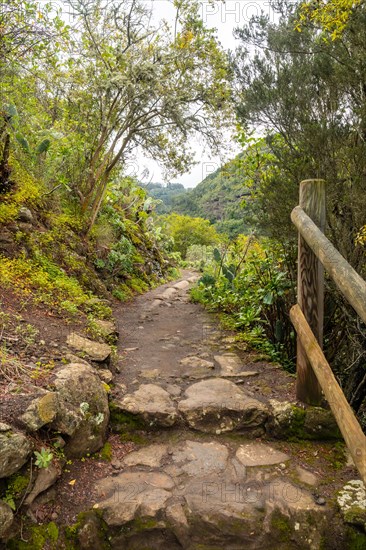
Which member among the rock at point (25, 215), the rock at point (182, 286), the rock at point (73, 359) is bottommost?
the rock at point (182, 286)

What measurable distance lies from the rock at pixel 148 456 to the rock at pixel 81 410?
229 millimetres

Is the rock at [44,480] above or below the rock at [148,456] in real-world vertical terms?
above

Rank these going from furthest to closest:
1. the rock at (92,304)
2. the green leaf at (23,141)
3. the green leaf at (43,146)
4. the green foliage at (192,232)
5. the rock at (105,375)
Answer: the green foliage at (192,232)
the green leaf at (43,146)
the green leaf at (23,141)
the rock at (92,304)
the rock at (105,375)

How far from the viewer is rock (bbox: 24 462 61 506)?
193 cm

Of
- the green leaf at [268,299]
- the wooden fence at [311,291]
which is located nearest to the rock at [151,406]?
the wooden fence at [311,291]

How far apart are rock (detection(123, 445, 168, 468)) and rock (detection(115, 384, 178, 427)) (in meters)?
0.19

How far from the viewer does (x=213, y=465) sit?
2398mm

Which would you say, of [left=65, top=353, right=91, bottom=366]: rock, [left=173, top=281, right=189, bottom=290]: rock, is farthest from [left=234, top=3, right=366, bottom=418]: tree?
[left=173, top=281, right=189, bottom=290]: rock

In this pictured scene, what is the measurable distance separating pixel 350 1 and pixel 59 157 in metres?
5.62

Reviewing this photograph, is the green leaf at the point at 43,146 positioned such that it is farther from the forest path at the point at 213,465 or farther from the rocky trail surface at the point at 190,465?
the forest path at the point at 213,465

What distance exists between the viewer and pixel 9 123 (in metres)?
5.25

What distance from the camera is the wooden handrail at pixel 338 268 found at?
174 cm

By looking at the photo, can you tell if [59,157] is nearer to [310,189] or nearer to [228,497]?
[310,189]

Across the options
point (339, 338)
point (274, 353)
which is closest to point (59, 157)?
point (274, 353)
